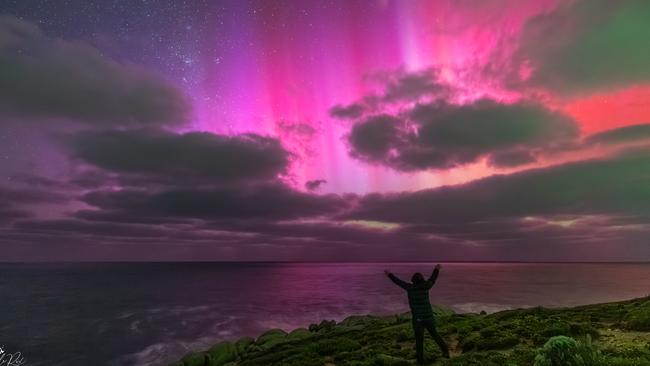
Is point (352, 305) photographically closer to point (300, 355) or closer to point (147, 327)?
point (147, 327)

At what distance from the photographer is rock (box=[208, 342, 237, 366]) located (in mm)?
34312

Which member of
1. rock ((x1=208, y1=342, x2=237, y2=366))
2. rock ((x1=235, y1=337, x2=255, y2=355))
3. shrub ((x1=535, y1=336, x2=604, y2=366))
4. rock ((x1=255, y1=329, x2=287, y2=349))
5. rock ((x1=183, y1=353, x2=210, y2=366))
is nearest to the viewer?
shrub ((x1=535, y1=336, x2=604, y2=366))

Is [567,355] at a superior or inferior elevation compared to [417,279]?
inferior

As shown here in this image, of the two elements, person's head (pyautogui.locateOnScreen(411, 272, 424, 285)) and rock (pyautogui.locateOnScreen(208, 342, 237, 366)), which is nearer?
person's head (pyautogui.locateOnScreen(411, 272, 424, 285))

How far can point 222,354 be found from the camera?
35.8 m

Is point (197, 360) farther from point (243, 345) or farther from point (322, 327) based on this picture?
point (322, 327)

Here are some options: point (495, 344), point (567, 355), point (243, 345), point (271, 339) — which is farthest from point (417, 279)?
point (271, 339)

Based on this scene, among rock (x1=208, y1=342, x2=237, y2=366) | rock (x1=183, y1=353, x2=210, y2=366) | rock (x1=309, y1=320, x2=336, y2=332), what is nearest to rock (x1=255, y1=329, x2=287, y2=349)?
rock (x1=208, y1=342, x2=237, y2=366)

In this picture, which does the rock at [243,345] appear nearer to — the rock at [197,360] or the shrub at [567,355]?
the rock at [197,360]

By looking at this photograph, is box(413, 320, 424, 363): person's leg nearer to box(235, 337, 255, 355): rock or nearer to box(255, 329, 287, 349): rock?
box(255, 329, 287, 349): rock

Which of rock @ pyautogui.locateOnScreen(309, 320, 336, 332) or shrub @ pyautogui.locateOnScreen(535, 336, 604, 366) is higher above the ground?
shrub @ pyautogui.locateOnScreen(535, 336, 604, 366)

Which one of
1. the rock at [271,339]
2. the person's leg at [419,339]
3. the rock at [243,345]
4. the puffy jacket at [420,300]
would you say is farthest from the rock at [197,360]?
the puffy jacket at [420,300]

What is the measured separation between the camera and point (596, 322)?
23.6 metres

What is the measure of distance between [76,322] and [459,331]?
77234 millimetres
